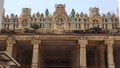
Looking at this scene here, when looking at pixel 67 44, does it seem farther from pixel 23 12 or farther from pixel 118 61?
pixel 23 12

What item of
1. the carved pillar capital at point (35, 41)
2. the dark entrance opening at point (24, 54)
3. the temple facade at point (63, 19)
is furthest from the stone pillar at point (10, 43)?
the temple facade at point (63, 19)

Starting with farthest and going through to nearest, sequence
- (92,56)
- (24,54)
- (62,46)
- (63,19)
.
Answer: (63,19), (92,56), (24,54), (62,46)

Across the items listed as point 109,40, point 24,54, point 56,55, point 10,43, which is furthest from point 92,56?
point 10,43

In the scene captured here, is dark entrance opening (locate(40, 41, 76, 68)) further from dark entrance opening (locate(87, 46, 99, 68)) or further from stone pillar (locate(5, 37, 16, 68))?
stone pillar (locate(5, 37, 16, 68))

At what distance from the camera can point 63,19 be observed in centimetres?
5725

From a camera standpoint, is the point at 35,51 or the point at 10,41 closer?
the point at 35,51

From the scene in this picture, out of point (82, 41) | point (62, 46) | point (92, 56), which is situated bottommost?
point (92, 56)

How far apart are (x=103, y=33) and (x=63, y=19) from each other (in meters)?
32.2

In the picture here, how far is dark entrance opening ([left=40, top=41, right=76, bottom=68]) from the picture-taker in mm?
28487

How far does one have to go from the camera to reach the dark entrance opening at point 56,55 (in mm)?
28487

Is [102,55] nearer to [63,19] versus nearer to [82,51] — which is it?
[82,51]

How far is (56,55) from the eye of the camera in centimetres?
3131

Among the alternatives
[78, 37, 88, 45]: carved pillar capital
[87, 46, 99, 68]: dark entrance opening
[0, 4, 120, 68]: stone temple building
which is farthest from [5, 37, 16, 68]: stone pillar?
[87, 46, 99, 68]: dark entrance opening

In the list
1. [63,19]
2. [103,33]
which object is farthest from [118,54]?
[63,19]
